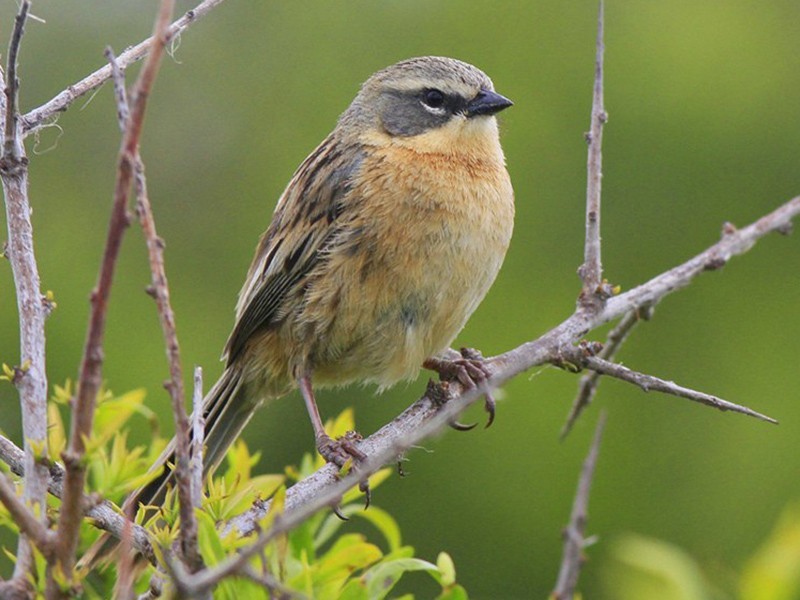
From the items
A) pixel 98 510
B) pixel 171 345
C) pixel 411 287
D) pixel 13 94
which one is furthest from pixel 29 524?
pixel 411 287

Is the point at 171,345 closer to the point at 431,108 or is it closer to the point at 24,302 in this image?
the point at 24,302

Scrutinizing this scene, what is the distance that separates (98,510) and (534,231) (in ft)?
14.1

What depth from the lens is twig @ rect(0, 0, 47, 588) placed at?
8.21 ft

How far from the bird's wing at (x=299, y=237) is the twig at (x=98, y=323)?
2511 millimetres

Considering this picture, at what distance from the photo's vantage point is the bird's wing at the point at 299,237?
4.74 metres

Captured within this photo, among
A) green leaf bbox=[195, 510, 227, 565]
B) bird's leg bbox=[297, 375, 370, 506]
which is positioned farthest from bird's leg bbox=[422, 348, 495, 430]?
green leaf bbox=[195, 510, 227, 565]

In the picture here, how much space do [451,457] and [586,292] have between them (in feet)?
9.93

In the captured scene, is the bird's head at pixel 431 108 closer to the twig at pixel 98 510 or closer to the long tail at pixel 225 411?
the long tail at pixel 225 411

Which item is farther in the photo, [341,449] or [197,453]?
[341,449]

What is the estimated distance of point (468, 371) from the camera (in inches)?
Answer: 177

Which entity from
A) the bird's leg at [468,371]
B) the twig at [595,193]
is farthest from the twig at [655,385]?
the bird's leg at [468,371]

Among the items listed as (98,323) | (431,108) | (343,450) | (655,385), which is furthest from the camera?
(431,108)

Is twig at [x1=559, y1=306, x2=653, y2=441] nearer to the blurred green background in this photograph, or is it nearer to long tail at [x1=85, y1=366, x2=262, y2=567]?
long tail at [x1=85, y1=366, x2=262, y2=567]

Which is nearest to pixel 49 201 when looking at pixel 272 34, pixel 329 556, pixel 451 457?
pixel 272 34
